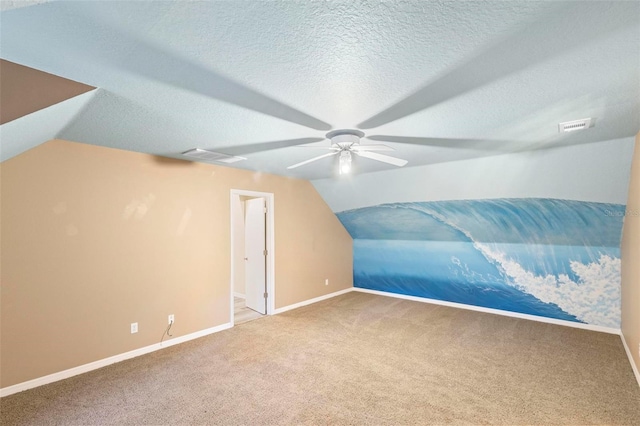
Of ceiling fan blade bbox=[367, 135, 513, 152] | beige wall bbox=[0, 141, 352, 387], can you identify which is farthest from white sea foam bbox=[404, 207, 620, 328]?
beige wall bbox=[0, 141, 352, 387]

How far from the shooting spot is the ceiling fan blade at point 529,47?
1.27 meters

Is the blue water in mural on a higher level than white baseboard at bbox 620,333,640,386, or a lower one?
higher

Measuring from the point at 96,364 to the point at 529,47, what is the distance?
445cm

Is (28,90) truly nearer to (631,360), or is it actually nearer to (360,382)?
(360,382)

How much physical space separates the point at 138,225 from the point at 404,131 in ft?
10.2

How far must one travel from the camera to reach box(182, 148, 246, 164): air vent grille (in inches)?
Answer: 138

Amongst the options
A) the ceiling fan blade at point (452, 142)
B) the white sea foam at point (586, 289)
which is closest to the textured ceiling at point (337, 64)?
the ceiling fan blade at point (452, 142)

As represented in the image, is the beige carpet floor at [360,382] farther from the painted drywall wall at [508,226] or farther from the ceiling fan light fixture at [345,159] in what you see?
the ceiling fan light fixture at [345,159]

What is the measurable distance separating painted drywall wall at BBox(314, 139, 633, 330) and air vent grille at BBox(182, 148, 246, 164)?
213 centimetres

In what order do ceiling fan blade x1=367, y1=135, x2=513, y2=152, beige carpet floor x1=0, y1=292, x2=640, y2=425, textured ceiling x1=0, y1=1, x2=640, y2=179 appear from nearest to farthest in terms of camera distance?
textured ceiling x1=0, y1=1, x2=640, y2=179
beige carpet floor x1=0, y1=292, x2=640, y2=425
ceiling fan blade x1=367, y1=135, x2=513, y2=152

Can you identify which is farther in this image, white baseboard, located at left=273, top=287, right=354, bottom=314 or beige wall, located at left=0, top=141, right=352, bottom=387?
white baseboard, located at left=273, top=287, right=354, bottom=314

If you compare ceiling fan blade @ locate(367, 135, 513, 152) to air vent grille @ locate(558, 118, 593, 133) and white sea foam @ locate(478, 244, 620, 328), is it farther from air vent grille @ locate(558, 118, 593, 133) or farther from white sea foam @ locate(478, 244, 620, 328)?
white sea foam @ locate(478, 244, 620, 328)

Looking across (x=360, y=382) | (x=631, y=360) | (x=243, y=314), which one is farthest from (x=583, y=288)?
(x=243, y=314)

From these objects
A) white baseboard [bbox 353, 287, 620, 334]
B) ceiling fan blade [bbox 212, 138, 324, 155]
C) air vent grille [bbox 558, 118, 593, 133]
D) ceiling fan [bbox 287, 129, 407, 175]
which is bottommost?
white baseboard [bbox 353, 287, 620, 334]
